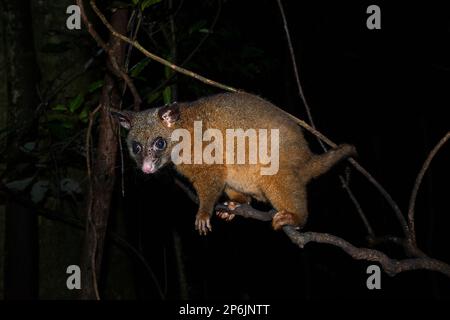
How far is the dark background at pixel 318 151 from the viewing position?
4.98 meters

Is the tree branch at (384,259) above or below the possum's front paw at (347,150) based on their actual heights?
below

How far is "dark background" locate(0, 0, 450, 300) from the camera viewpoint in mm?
4984

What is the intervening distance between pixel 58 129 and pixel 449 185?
772cm

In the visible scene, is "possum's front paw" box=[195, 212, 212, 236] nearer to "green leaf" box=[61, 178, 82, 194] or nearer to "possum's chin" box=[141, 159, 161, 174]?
"possum's chin" box=[141, 159, 161, 174]

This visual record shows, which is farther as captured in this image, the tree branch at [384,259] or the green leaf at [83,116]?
the green leaf at [83,116]

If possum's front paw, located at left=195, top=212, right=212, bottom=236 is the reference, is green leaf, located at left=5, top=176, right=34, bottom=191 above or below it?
above

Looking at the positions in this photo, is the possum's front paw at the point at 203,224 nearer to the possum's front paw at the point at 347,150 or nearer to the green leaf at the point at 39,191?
the possum's front paw at the point at 347,150

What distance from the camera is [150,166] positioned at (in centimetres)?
366

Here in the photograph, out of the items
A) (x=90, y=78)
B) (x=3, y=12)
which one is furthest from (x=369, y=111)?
(x=3, y=12)

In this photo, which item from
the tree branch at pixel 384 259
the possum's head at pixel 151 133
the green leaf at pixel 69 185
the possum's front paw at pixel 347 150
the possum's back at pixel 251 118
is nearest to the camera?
the tree branch at pixel 384 259

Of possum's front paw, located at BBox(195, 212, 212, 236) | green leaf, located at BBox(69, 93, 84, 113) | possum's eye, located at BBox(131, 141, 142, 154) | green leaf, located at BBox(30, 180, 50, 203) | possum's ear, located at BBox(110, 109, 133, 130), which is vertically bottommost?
possum's front paw, located at BBox(195, 212, 212, 236)

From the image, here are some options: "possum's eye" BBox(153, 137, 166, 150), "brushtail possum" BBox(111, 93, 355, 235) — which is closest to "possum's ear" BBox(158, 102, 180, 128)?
"brushtail possum" BBox(111, 93, 355, 235)

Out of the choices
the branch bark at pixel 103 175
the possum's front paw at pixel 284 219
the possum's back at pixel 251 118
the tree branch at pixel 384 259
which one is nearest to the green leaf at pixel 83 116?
the branch bark at pixel 103 175
